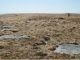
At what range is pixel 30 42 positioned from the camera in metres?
5.05

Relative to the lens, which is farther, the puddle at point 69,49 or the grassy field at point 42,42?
the puddle at point 69,49

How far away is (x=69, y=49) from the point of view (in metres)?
4.33

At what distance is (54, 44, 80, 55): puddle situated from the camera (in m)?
4.14

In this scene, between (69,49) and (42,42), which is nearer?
(69,49)

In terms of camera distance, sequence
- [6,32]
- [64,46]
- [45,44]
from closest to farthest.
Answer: [64,46], [45,44], [6,32]

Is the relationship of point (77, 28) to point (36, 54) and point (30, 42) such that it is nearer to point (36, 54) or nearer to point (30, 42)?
point (30, 42)

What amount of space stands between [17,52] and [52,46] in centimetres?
82

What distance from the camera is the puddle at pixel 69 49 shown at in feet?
13.6

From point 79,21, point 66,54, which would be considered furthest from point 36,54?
point 79,21

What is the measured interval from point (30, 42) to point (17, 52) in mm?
899

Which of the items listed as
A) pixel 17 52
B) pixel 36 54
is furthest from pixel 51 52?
pixel 17 52

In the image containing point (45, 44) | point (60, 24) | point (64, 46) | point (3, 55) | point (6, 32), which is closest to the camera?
point (3, 55)

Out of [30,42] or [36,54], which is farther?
[30,42]

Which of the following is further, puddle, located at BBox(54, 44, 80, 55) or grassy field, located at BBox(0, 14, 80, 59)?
puddle, located at BBox(54, 44, 80, 55)
